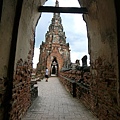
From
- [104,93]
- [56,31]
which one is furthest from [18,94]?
[56,31]

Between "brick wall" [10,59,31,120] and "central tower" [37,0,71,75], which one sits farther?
"central tower" [37,0,71,75]

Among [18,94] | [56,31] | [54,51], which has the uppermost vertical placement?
[56,31]

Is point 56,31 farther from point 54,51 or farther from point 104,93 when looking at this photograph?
point 104,93

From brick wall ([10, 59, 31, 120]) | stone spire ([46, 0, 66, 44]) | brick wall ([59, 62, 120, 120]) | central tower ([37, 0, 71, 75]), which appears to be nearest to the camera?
brick wall ([59, 62, 120, 120])

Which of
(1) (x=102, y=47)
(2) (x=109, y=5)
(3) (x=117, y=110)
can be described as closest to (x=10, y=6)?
(2) (x=109, y=5)

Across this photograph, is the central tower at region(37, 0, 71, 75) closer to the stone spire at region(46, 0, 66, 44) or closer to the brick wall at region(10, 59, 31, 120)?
the stone spire at region(46, 0, 66, 44)

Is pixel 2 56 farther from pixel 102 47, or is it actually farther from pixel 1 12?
pixel 102 47

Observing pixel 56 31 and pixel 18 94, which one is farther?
pixel 56 31

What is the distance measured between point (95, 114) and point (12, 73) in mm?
2600

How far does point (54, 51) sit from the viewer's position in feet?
84.9

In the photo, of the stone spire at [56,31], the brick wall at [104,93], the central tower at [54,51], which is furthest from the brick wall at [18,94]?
the stone spire at [56,31]

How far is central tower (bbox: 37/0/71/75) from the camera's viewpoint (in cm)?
2534

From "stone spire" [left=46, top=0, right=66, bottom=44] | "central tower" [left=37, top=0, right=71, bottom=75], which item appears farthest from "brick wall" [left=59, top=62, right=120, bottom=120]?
"stone spire" [left=46, top=0, right=66, bottom=44]

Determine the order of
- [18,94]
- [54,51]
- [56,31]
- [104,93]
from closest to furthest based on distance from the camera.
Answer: [104,93] → [18,94] → [54,51] → [56,31]
